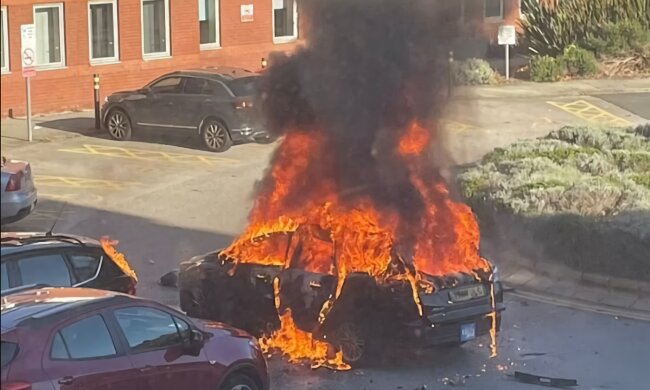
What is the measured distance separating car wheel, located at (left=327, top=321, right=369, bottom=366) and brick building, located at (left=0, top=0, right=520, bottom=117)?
51.1 ft

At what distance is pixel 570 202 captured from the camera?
16.8 m

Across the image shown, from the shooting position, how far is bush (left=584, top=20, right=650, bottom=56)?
34.8 metres

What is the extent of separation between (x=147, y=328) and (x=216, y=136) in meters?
14.9

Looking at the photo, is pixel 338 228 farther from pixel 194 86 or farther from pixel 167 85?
pixel 167 85

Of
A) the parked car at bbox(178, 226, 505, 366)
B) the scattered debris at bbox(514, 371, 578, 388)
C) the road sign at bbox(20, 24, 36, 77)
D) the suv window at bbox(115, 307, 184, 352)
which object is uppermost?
the road sign at bbox(20, 24, 36, 77)

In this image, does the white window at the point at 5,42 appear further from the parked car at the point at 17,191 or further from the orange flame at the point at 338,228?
the orange flame at the point at 338,228

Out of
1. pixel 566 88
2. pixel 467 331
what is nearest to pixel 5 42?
pixel 566 88

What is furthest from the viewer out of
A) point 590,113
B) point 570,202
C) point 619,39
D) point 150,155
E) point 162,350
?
point 619,39

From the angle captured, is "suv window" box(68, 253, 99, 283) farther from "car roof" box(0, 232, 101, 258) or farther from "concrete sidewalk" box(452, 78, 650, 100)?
"concrete sidewalk" box(452, 78, 650, 100)

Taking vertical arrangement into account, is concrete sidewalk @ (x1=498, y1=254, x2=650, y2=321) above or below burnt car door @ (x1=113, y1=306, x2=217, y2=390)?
below

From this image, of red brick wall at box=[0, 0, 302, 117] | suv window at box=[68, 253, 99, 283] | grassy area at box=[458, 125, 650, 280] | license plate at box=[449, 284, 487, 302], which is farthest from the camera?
red brick wall at box=[0, 0, 302, 117]

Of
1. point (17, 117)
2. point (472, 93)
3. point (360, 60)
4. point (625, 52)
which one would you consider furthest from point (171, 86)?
point (625, 52)

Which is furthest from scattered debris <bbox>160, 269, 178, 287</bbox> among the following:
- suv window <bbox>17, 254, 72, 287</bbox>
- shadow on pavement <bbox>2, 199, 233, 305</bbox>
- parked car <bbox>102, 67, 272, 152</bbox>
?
parked car <bbox>102, 67, 272, 152</bbox>

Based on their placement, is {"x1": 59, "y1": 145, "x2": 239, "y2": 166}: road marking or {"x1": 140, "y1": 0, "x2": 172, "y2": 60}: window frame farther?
{"x1": 140, "y1": 0, "x2": 172, "y2": 60}: window frame
